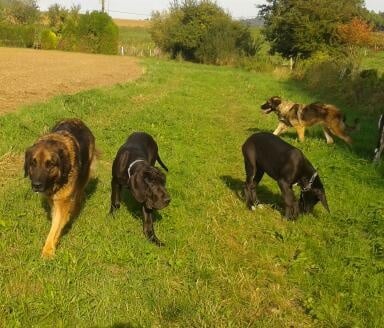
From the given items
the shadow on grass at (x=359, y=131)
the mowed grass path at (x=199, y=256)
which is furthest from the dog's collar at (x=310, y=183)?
the shadow on grass at (x=359, y=131)

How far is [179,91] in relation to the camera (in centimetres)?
1945

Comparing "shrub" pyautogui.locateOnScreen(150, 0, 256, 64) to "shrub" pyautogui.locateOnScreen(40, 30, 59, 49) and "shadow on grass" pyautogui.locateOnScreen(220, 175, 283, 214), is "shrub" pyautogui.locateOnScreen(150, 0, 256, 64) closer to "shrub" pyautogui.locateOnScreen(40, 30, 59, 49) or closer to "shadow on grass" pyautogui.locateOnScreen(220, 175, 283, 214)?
"shrub" pyautogui.locateOnScreen(40, 30, 59, 49)

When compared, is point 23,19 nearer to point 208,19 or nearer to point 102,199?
point 208,19

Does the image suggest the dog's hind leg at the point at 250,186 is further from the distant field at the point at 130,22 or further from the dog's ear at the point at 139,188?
the distant field at the point at 130,22

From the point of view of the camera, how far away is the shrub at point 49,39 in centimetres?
5338

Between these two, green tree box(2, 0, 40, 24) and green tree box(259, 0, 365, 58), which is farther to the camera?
green tree box(2, 0, 40, 24)

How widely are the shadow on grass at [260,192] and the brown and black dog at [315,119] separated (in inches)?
153

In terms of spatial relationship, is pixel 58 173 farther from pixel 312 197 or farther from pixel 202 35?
pixel 202 35

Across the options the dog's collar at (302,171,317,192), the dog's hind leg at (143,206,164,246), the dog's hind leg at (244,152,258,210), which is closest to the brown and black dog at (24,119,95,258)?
the dog's hind leg at (143,206,164,246)

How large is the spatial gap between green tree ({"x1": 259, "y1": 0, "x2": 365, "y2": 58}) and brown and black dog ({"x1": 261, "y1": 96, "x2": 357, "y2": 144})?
83.0ft

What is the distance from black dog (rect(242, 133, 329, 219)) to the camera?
6395mm

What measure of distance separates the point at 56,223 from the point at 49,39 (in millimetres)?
52801

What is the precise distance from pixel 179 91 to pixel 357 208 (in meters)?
13.5

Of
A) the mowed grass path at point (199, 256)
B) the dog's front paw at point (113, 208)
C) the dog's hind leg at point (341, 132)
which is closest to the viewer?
the mowed grass path at point (199, 256)
